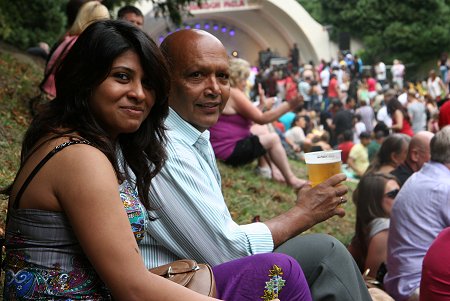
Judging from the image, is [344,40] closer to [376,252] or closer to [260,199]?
[260,199]

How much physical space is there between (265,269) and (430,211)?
2.32 metres

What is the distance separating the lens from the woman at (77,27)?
6039 millimetres

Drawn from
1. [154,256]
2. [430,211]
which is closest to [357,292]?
[154,256]

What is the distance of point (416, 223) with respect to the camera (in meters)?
4.80

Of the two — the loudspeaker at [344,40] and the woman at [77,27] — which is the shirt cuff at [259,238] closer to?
the woman at [77,27]

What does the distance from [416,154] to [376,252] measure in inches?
66.9

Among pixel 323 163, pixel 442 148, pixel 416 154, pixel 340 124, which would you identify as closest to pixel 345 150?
pixel 340 124

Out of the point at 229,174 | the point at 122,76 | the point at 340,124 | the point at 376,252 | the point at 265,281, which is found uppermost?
the point at 122,76

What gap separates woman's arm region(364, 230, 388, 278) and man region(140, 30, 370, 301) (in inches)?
84.5

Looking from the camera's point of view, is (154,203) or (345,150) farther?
(345,150)

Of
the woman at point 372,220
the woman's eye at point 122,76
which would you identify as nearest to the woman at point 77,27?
the woman at point 372,220

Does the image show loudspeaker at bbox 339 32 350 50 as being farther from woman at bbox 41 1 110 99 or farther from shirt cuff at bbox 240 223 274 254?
shirt cuff at bbox 240 223 274 254

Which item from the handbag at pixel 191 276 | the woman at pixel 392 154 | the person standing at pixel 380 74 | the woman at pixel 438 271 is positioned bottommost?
the person standing at pixel 380 74

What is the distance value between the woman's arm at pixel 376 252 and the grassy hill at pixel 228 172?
1.04m
